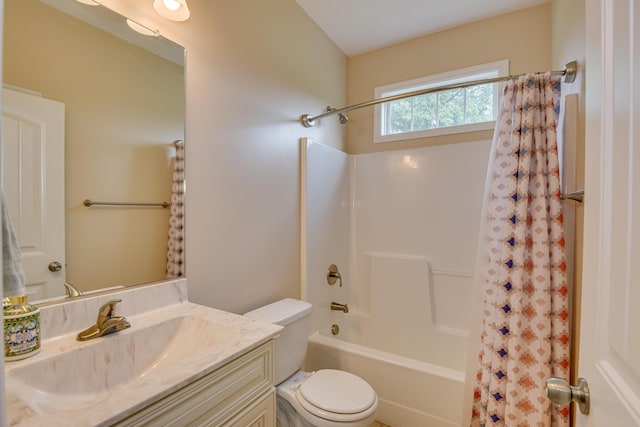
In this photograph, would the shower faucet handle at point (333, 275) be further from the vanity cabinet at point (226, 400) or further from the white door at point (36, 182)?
the white door at point (36, 182)

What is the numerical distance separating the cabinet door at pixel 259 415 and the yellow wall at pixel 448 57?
2.05 meters

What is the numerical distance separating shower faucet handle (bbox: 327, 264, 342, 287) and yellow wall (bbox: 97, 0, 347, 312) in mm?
367

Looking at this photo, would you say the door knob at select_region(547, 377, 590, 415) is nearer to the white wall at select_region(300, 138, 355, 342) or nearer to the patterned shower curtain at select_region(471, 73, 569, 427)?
the patterned shower curtain at select_region(471, 73, 569, 427)

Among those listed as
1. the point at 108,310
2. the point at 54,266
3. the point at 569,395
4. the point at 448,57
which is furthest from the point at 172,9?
the point at 448,57

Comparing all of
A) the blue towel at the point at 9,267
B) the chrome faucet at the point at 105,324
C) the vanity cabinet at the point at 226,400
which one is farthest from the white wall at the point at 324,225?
the blue towel at the point at 9,267

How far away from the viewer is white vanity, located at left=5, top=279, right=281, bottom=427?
2.20 feet

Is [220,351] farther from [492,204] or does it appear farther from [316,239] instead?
[492,204]

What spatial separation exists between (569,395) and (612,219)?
38cm

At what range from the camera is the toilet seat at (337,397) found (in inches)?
50.8

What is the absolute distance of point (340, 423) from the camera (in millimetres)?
1270

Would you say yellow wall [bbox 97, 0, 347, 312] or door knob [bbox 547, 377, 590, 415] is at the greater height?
yellow wall [bbox 97, 0, 347, 312]

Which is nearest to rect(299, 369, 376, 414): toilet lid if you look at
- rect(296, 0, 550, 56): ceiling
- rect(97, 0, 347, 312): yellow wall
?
rect(97, 0, 347, 312): yellow wall

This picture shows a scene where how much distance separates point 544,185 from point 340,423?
1.41m

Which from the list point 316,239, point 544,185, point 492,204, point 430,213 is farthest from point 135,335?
point 430,213
